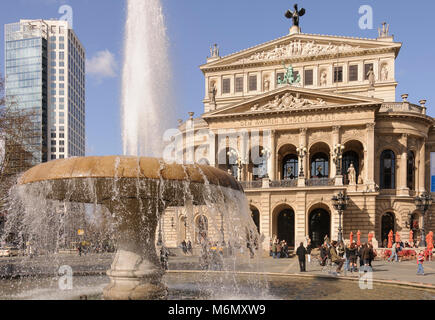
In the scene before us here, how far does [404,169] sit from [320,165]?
27.2 ft

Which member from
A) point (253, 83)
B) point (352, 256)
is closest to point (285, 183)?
point (253, 83)

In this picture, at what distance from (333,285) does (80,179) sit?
947 cm

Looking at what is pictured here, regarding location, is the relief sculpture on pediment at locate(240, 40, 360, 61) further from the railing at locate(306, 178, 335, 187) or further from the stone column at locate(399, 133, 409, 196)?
the railing at locate(306, 178, 335, 187)

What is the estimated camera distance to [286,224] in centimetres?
4447

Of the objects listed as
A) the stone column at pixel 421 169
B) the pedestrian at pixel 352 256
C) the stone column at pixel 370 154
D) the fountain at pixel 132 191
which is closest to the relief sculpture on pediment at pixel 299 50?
the stone column at pixel 370 154

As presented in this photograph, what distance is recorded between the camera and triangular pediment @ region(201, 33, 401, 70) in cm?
4803

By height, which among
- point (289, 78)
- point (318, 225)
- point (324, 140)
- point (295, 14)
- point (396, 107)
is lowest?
A: point (318, 225)

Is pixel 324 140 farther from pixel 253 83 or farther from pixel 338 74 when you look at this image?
pixel 253 83

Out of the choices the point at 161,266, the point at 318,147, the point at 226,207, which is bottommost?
the point at 161,266

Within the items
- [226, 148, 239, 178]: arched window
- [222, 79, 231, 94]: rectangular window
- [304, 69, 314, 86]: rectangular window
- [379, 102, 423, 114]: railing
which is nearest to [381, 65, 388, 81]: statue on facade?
[379, 102, 423, 114]: railing

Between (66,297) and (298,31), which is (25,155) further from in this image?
(298,31)

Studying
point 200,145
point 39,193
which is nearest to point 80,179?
point 39,193

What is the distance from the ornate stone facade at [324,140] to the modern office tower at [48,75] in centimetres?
7527

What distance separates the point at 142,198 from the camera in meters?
10.4
